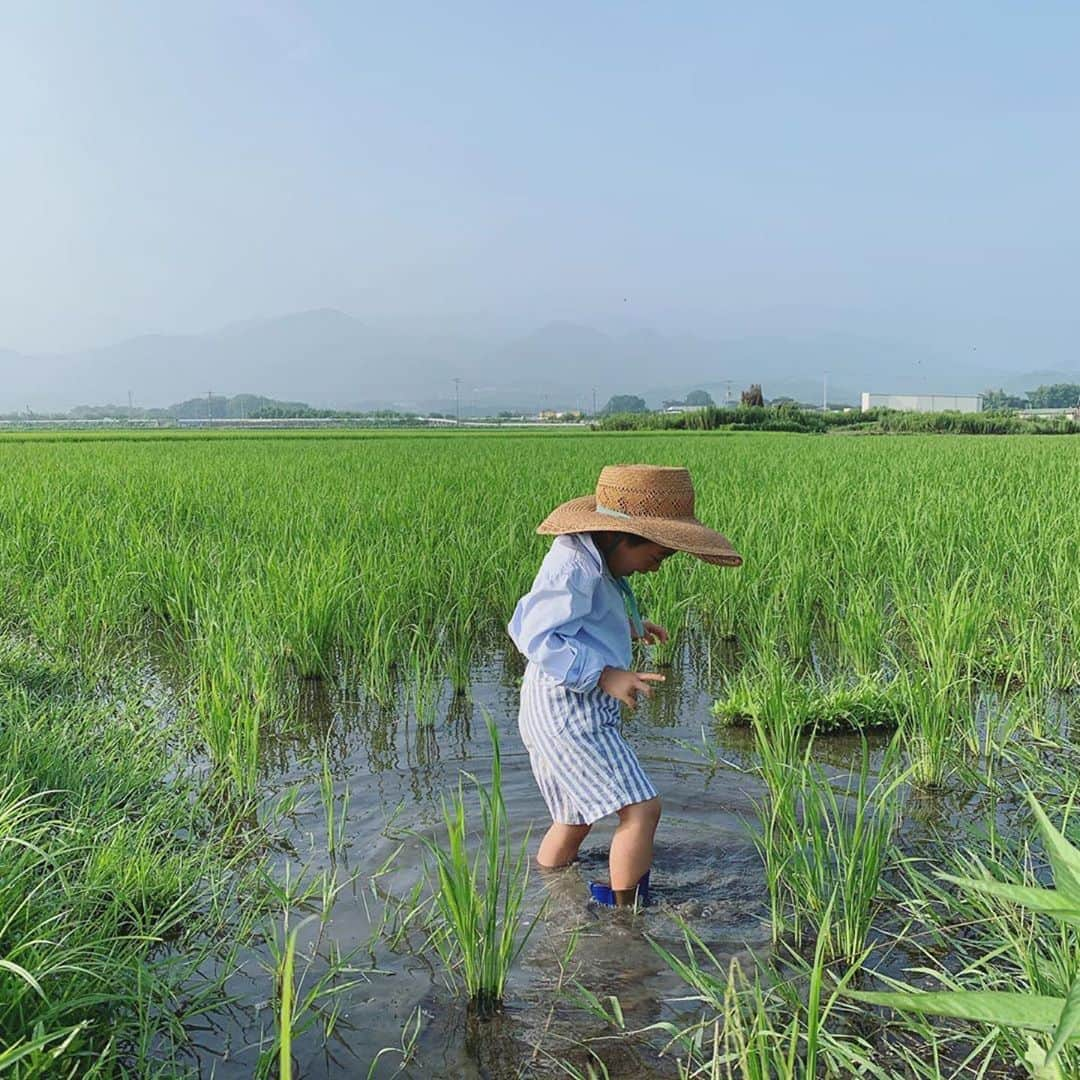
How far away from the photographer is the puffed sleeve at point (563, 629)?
206 centimetres

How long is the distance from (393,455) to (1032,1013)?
12.6 metres

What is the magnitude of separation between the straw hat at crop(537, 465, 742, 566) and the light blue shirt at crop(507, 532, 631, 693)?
0.19ft

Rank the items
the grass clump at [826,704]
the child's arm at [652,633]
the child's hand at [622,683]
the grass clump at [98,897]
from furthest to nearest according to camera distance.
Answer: the grass clump at [826,704]
the child's arm at [652,633]
the child's hand at [622,683]
the grass clump at [98,897]

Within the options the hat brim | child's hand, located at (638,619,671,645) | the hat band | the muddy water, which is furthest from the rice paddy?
the hat band

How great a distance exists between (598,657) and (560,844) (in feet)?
1.52

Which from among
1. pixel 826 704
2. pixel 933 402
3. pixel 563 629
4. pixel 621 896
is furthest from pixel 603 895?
pixel 933 402

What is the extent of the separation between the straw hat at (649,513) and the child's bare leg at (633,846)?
1.81ft

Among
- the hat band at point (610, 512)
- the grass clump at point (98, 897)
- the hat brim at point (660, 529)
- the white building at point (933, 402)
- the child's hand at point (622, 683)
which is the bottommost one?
the grass clump at point (98, 897)

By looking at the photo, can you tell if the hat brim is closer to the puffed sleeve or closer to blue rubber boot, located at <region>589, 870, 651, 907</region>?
the puffed sleeve

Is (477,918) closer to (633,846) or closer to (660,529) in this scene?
(633,846)

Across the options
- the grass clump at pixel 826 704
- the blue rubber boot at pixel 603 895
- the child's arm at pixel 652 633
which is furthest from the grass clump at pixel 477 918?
the grass clump at pixel 826 704

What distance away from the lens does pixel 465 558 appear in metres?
4.57

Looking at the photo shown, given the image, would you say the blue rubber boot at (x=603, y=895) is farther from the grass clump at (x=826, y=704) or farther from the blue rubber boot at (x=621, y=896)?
the grass clump at (x=826, y=704)

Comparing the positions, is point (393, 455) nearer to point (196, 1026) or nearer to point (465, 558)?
point (465, 558)
